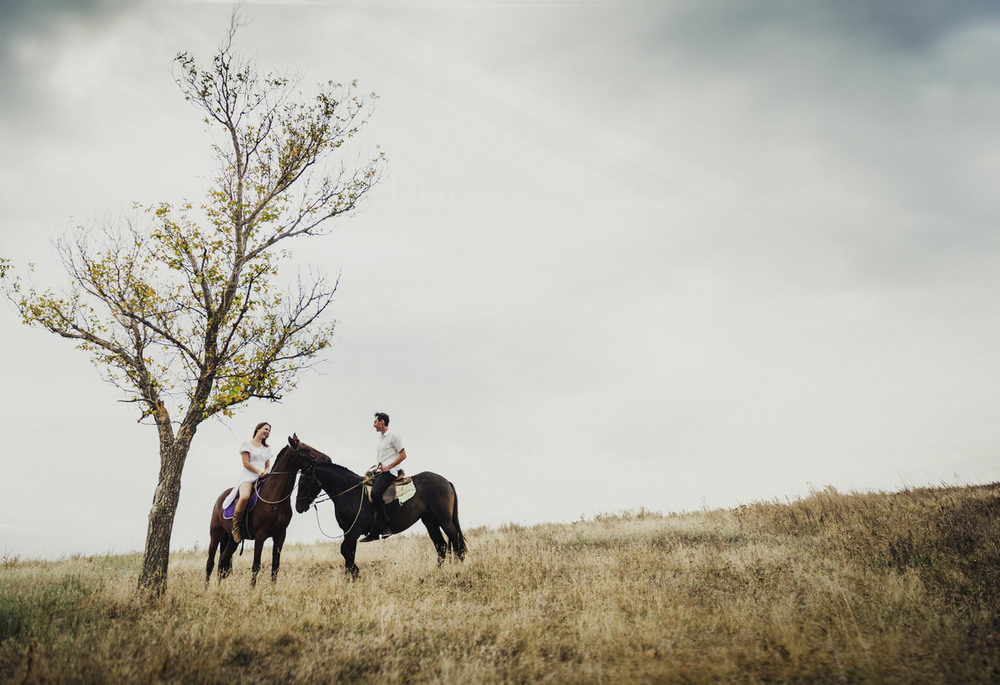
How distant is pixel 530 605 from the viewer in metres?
7.74

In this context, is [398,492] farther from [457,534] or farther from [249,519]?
[249,519]

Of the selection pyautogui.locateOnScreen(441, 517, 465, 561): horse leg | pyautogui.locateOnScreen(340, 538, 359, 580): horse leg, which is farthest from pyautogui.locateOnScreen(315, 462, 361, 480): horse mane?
pyautogui.locateOnScreen(441, 517, 465, 561): horse leg

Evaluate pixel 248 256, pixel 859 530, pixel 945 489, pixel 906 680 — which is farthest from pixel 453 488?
pixel 945 489

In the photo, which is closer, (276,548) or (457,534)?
(276,548)

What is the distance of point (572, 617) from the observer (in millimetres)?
7078

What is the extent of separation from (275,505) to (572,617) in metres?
6.58

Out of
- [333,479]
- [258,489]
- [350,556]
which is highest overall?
[333,479]

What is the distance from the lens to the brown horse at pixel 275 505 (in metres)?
10.1

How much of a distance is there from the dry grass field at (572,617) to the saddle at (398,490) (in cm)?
146

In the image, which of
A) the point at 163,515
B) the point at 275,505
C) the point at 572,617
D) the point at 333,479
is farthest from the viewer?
the point at 333,479

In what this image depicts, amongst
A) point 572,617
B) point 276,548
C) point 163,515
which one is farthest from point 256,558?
point 572,617

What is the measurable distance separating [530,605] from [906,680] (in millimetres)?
4628

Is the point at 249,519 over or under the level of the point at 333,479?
under

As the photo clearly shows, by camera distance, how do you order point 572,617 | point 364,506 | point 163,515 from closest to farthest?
point 572,617 < point 163,515 < point 364,506
